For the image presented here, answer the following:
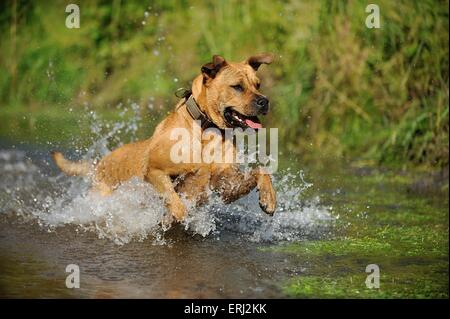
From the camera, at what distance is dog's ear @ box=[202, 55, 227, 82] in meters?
5.78

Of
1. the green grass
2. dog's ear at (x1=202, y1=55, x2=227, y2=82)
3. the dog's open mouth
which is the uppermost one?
dog's ear at (x1=202, y1=55, x2=227, y2=82)

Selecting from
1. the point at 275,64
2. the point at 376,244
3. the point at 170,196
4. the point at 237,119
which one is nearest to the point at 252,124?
the point at 237,119

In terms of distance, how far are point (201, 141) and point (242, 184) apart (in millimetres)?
403

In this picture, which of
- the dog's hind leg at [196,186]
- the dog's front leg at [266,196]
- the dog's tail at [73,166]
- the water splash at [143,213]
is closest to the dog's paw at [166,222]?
the water splash at [143,213]

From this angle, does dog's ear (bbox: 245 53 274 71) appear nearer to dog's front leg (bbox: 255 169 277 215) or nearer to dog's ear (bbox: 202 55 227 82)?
dog's ear (bbox: 202 55 227 82)

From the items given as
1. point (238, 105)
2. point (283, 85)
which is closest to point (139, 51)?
point (283, 85)

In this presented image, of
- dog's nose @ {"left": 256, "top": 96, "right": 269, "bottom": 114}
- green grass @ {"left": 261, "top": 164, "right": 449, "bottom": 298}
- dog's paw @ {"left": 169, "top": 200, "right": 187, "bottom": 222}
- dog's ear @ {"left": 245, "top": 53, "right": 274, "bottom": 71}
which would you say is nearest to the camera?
green grass @ {"left": 261, "top": 164, "right": 449, "bottom": 298}

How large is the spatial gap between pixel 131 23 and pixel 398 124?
142 inches

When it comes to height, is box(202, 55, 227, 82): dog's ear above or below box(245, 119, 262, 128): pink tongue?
above

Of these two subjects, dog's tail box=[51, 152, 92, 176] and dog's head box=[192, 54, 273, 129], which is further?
dog's tail box=[51, 152, 92, 176]

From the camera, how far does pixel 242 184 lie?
5.71 m

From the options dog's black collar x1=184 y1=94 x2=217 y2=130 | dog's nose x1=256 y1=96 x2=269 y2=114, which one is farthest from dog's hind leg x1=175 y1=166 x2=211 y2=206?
dog's nose x1=256 y1=96 x2=269 y2=114

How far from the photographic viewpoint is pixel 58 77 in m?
10.3

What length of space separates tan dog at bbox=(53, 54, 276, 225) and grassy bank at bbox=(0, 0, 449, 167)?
2921 mm
